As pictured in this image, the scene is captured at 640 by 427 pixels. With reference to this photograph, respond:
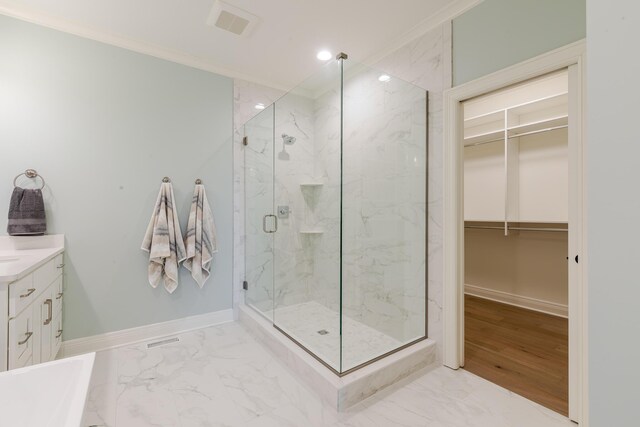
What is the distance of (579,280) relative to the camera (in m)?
1.50

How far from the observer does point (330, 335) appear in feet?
6.91

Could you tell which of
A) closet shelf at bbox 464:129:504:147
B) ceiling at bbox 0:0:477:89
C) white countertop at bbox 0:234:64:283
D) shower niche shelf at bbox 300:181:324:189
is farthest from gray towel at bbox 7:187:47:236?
closet shelf at bbox 464:129:504:147

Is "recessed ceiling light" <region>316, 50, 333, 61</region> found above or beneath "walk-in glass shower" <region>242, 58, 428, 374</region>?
above

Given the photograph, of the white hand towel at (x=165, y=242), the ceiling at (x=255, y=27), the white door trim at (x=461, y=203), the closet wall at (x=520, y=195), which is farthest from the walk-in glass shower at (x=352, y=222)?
the closet wall at (x=520, y=195)

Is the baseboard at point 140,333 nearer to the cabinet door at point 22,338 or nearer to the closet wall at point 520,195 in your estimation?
the cabinet door at point 22,338

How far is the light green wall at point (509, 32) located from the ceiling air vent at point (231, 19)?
4.90 ft

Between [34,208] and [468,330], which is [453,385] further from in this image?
[34,208]

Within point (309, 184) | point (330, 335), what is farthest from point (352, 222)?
point (330, 335)

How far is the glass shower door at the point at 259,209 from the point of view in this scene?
2807mm

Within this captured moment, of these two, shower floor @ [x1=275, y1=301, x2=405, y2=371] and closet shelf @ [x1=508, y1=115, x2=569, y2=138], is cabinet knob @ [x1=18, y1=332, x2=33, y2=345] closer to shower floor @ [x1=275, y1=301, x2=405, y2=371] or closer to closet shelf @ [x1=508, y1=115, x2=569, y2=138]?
shower floor @ [x1=275, y1=301, x2=405, y2=371]

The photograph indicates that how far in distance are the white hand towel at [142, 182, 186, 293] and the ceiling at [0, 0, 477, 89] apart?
1.22m

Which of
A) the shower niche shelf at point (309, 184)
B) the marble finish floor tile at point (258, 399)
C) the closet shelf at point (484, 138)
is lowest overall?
the marble finish floor tile at point (258, 399)

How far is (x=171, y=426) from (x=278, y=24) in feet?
8.88

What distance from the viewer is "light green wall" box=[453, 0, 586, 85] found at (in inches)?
59.9
